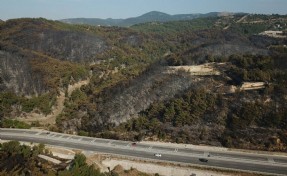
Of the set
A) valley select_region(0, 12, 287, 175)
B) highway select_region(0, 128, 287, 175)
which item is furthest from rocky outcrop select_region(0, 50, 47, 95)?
highway select_region(0, 128, 287, 175)

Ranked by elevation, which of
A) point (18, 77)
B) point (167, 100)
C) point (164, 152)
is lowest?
point (164, 152)

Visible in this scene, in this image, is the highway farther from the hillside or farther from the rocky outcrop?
the rocky outcrop

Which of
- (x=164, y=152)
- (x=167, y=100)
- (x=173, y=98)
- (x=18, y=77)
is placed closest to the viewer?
(x=164, y=152)

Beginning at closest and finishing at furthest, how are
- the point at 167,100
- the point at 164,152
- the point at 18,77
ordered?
the point at 164,152
the point at 167,100
the point at 18,77

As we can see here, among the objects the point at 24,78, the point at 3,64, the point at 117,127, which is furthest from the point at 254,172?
the point at 3,64

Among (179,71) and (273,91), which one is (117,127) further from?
(273,91)

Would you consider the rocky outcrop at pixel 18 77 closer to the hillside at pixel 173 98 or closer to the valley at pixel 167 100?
the hillside at pixel 173 98

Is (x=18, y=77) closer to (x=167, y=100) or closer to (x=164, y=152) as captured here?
(x=167, y=100)

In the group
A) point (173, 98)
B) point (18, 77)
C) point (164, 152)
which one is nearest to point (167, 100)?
point (173, 98)

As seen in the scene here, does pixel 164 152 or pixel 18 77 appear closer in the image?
pixel 164 152
